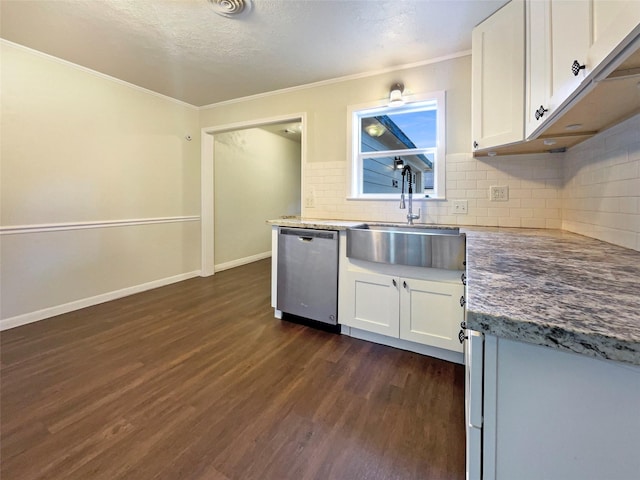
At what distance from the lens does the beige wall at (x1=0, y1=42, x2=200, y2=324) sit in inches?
92.8

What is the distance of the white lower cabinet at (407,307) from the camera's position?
1810 millimetres

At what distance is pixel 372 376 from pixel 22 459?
165 cm

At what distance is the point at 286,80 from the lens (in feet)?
9.58

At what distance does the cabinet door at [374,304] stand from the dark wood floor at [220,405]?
0.16 metres

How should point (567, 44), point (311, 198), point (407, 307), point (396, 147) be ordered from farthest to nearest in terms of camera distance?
point (311, 198)
point (396, 147)
point (407, 307)
point (567, 44)

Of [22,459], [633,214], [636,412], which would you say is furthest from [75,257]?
[633,214]

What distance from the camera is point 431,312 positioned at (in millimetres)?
1875

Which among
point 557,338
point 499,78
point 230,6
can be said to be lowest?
point 557,338

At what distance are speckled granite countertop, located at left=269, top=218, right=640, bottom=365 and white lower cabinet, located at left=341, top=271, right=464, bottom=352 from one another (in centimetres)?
95

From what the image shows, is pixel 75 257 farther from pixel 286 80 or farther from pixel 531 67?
pixel 531 67

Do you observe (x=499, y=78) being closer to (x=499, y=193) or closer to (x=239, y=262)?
(x=499, y=193)

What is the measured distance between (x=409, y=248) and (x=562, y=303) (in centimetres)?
132

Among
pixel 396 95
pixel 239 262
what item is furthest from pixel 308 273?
pixel 239 262

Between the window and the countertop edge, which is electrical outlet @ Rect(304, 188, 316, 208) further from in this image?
the countertop edge
